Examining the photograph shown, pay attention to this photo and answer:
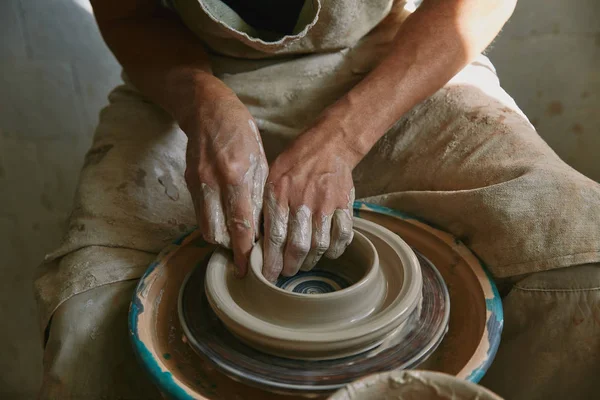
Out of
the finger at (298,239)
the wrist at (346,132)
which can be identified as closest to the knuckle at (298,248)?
the finger at (298,239)

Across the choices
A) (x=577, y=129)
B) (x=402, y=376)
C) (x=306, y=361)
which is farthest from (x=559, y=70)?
(x=402, y=376)

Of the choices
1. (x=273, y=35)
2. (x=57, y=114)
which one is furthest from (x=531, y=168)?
(x=57, y=114)

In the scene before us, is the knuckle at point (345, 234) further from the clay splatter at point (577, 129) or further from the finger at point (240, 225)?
the clay splatter at point (577, 129)

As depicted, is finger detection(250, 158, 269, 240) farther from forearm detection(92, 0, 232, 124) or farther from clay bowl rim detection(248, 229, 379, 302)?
forearm detection(92, 0, 232, 124)

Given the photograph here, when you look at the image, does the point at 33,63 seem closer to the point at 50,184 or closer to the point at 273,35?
the point at 50,184

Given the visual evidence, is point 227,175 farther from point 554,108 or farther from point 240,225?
point 554,108

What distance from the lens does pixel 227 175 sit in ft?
3.34

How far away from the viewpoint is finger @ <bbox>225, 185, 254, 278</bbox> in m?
0.98

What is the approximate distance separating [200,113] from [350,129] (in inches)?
12.8

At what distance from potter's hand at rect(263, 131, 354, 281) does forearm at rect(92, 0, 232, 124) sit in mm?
342

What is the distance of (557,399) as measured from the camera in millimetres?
980

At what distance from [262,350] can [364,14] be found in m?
0.90

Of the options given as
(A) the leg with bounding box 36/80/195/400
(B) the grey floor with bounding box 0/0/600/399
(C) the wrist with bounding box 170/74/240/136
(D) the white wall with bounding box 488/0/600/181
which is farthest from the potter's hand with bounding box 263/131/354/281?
(D) the white wall with bounding box 488/0/600/181

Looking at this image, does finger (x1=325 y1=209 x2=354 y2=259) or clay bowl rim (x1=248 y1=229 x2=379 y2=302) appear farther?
finger (x1=325 y1=209 x2=354 y2=259)
